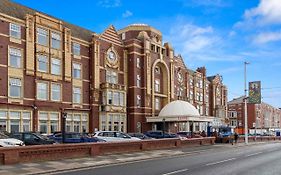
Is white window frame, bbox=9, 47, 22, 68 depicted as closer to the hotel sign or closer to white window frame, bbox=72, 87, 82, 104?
white window frame, bbox=72, 87, 82, 104

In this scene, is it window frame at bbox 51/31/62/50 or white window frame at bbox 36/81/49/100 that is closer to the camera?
white window frame at bbox 36/81/49/100

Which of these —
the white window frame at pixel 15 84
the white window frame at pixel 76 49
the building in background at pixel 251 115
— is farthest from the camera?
the building in background at pixel 251 115

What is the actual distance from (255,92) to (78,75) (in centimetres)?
2405

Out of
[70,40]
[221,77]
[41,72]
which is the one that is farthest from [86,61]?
[221,77]

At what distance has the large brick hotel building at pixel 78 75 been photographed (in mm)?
42156

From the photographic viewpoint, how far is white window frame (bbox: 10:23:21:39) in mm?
42125

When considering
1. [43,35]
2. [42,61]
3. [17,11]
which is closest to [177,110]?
[42,61]

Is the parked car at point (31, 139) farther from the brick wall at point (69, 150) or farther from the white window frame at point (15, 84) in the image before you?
the white window frame at point (15, 84)

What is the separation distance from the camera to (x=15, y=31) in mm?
42594

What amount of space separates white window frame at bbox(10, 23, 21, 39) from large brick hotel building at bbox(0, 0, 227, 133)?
12 centimetres

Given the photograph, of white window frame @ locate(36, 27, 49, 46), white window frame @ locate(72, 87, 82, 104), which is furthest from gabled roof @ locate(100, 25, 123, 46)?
white window frame @ locate(36, 27, 49, 46)

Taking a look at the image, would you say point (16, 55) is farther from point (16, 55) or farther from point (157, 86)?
point (157, 86)

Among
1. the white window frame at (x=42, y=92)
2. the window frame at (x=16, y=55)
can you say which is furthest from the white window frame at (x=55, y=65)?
the window frame at (x=16, y=55)

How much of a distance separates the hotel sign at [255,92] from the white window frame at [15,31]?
95.7ft
